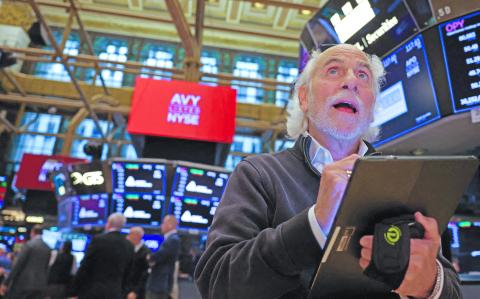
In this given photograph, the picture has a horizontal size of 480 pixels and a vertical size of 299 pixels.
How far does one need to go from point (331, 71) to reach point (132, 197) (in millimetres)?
5042

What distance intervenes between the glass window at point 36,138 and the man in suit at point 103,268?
38.2ft

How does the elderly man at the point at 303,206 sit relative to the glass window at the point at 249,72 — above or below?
below

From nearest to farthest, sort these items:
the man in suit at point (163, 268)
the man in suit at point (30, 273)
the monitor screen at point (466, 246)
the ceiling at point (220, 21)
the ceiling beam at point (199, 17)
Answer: the monitor screen at point (466, 246), the man in suit at point (163, 268), the man in suit at point (30, 273), the ceiling beam at point (199, 17), the ceiling at point (220, 21)

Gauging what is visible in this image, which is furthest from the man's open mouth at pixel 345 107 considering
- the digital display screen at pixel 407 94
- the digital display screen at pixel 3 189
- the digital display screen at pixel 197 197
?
the digital display screen at pixel 3 189

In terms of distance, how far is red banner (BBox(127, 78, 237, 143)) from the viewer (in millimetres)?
5531

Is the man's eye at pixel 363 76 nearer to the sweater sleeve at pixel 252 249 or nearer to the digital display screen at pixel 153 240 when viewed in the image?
the sweater sleeve at pixel 252 249

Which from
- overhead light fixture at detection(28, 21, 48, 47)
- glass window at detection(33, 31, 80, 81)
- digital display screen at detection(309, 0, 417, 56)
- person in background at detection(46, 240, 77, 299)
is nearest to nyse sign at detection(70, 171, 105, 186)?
person in background at detection(46, 240, 77, 299)

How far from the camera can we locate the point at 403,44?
3.44 metres

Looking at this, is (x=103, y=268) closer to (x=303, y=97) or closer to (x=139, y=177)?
(x=139, y=177)

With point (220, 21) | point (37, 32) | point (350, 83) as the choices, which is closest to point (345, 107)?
point (350, 83)

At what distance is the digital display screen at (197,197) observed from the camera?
228 inches

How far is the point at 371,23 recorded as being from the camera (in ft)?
12.0

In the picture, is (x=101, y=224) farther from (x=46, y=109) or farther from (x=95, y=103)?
(x=46, y=109)

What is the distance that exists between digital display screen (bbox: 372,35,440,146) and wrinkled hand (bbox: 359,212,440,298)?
2.39 metres
